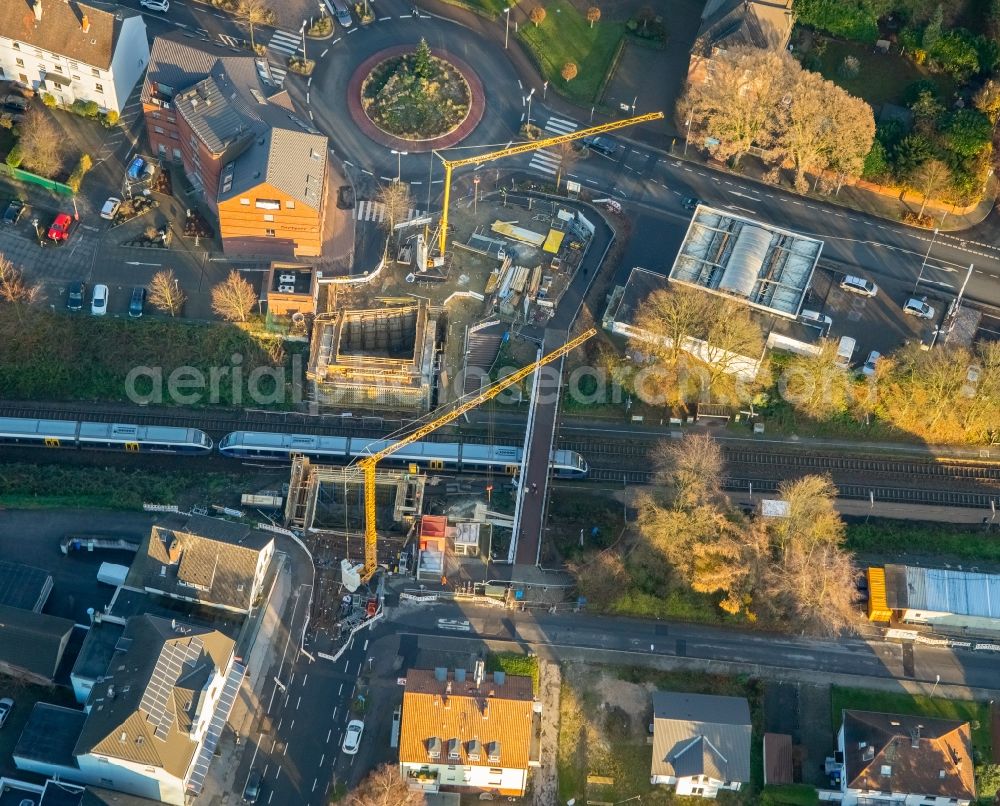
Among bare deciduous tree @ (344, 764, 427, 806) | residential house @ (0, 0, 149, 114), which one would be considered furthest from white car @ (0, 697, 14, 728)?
residential house @ (0, 0, 149, 114)

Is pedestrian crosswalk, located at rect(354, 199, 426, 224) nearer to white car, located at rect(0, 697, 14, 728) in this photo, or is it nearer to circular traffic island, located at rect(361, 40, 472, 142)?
circular traffic island, located at rect(361, 40, 472, 142)

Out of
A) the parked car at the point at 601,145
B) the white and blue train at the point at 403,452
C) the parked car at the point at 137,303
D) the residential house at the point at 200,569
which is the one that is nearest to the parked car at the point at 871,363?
the white and blue train at the point at 403,452

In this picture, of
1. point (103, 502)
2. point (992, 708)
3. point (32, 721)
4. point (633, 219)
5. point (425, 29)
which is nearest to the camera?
point (32, 721)

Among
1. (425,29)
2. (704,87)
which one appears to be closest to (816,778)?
(704,87)

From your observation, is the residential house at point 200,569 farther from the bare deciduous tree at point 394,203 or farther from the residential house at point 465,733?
the bare deciduous tree at point 394,203

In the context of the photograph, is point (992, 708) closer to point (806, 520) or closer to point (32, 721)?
point (806, 520)

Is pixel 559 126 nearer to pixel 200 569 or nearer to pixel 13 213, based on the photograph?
pixel 13 213
